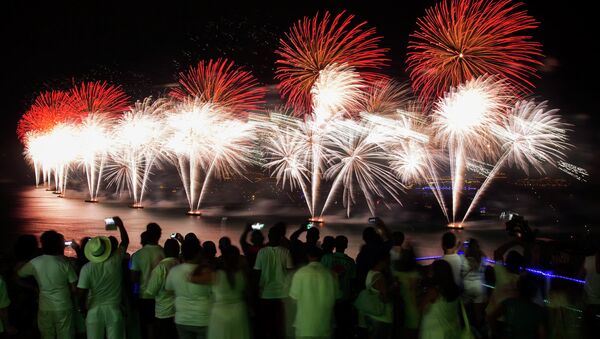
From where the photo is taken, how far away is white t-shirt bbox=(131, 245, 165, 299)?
335 inches

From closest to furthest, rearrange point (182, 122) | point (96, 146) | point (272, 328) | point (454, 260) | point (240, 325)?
point (240, 325) → point (454, 260) → point (272, 328) → point (182, 122) → point (96, 146)

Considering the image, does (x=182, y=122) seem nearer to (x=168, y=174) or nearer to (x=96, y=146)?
(x=96, y=146)

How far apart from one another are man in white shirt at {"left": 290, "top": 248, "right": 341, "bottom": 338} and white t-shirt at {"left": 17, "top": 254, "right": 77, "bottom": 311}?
8.89 feet

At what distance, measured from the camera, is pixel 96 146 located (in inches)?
2781

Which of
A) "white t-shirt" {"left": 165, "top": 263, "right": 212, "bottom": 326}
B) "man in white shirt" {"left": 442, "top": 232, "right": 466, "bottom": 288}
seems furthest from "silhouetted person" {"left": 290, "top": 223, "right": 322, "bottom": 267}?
"man in white shirt" {"left": 442, "top": 232, "right": 466, "bottom": 288}

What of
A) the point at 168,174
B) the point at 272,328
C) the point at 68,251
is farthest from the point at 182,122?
the point at 168,174

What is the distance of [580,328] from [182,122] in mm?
45953

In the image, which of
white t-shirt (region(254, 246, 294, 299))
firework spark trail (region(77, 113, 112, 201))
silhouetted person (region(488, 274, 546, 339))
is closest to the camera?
silhouetted person (region(488, 274, 546, 339))

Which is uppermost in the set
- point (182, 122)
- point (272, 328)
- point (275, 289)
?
point (182, 122)

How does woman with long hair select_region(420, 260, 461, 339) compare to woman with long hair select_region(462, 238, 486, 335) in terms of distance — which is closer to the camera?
woman with long hair select_region(420, 260, 461, 339)

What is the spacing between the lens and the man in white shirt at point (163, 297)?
7953 mm

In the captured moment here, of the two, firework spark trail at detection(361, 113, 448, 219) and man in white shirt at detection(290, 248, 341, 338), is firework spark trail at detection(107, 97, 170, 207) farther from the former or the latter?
man in white shirt at detection(290, 248, 341, 338)

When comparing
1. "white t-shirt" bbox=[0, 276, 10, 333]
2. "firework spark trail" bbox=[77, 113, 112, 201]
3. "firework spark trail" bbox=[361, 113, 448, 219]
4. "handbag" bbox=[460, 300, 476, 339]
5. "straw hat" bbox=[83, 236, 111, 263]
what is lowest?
"handbag" bbox=[460, 300, 476, 339]

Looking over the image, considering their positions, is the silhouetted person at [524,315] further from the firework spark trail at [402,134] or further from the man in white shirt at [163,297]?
the firework spark trail at [402,134]
